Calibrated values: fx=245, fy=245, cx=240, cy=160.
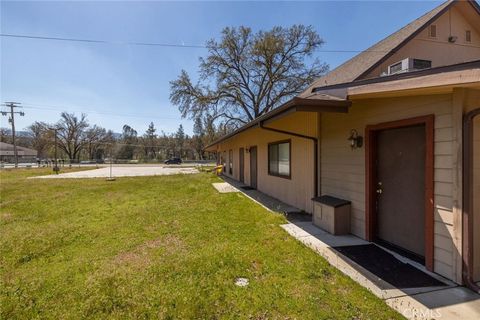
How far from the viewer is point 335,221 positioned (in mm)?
4426

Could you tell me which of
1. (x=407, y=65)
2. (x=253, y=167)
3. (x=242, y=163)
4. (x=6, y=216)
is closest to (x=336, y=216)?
(x=407, y=65)

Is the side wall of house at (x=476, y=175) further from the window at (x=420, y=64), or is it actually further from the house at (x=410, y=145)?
the window at (x=420, y=64)

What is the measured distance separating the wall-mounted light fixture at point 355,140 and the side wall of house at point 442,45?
229cm

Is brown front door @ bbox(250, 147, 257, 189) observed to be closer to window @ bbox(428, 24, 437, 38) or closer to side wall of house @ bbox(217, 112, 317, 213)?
side wall of house @ bbox(217, 112, 317, 213)

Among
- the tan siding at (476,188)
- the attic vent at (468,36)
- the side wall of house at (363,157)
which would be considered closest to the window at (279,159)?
the side wall of house at (363,157)

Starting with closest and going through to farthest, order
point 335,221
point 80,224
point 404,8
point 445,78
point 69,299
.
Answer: point 445,78, point 69,299, point 335,221, point 80,224, point 404,8

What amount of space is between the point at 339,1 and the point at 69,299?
Result: 9.81 m

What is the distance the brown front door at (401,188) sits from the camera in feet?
10.7

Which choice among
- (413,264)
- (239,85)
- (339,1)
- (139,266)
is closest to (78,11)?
(139,266)

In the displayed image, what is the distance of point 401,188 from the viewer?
3.56m

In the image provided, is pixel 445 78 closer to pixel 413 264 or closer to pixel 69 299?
pixel 413 264

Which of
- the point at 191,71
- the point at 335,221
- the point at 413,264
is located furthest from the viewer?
the point at 191,71

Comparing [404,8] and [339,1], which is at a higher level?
[339,1]

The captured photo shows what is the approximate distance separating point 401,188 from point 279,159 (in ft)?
15.1
